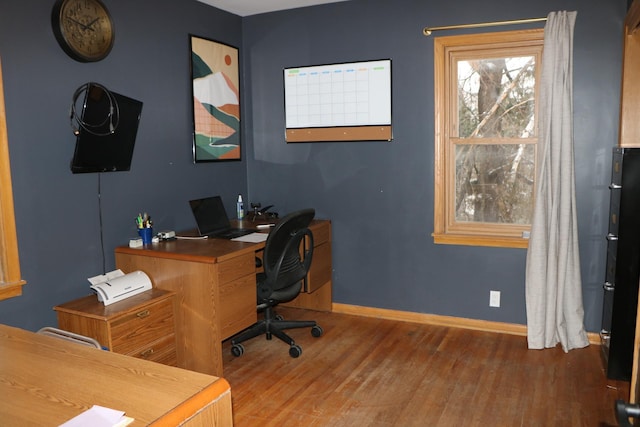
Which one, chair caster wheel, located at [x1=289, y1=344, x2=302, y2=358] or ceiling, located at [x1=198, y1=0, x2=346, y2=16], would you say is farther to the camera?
ceiling, located at [x1=198, y1=0, x2=346, y2=16]

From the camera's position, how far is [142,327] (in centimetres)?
282

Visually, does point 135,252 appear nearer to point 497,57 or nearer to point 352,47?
point 352,47

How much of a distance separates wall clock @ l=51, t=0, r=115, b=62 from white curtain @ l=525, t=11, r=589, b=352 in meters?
2.69

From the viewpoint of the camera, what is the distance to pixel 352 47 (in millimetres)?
4016

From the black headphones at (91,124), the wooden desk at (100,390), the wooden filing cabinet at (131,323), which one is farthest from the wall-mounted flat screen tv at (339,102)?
the wooden desk at (100,390)

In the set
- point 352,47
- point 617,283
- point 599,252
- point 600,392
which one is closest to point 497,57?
point 352,47

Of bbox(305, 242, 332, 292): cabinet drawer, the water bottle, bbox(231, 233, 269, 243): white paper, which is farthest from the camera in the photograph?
the water bottle

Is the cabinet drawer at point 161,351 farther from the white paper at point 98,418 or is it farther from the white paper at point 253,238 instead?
the white paper at point 98,418

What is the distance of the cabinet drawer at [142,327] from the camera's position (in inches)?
105

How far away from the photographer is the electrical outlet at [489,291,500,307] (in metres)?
3.78

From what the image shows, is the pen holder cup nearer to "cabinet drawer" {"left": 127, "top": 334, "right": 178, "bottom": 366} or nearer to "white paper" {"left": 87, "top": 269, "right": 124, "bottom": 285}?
"white paper" {"left": 87, "top": 269, "right": 124, "bottom": 285}

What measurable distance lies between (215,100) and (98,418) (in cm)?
322

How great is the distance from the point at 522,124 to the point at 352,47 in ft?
4.54

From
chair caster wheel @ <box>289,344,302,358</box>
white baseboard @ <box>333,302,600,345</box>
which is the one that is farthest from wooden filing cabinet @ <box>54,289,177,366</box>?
white baseboard @ <box>333,302,600,345</box>
